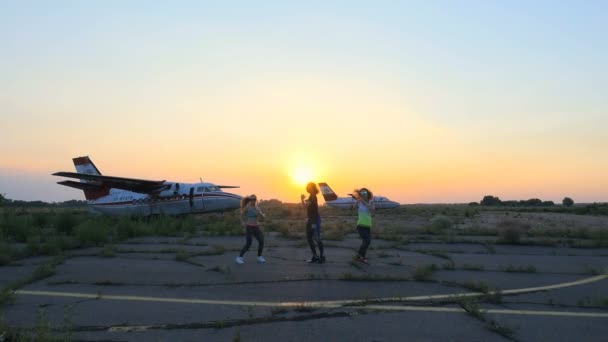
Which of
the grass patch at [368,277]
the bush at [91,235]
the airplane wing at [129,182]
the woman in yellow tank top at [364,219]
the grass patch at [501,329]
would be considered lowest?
the grass patch at [501,329]

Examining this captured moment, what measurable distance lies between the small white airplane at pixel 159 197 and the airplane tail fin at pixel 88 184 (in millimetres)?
719

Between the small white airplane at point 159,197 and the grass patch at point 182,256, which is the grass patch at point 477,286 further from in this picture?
the small white airplane at point 159,197

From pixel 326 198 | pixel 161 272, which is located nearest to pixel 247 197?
pixel 161 272

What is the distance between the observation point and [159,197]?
95.2 feet

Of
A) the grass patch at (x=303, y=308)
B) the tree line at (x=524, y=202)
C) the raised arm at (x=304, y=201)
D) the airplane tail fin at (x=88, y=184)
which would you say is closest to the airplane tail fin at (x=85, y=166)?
the airplane tail fin at (x=88, y=184)

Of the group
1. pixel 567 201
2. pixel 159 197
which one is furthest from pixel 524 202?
pixel 159 197

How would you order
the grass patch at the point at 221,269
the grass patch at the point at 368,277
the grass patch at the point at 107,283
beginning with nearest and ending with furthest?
the grass patch at the point at 107,283
the grass patch at the point at 368,277
the grass patch at the point at 221,269

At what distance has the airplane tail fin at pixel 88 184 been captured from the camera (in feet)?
110

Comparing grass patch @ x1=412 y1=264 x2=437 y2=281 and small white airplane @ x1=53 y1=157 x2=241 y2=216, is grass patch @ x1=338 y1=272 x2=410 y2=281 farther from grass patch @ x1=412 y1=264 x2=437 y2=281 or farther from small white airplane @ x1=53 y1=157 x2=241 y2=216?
small white airplane @ x1=53 y1=157 x2=241 y2=216

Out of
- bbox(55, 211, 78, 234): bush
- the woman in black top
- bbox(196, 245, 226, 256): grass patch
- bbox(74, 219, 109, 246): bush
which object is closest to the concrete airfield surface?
the woman in black top

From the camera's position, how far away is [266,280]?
8.55 metres

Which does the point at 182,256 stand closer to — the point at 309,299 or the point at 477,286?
the point at 309,299

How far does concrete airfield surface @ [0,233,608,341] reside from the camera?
536 centimetres

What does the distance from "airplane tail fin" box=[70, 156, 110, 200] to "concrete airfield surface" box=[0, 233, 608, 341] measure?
23.7 meters
